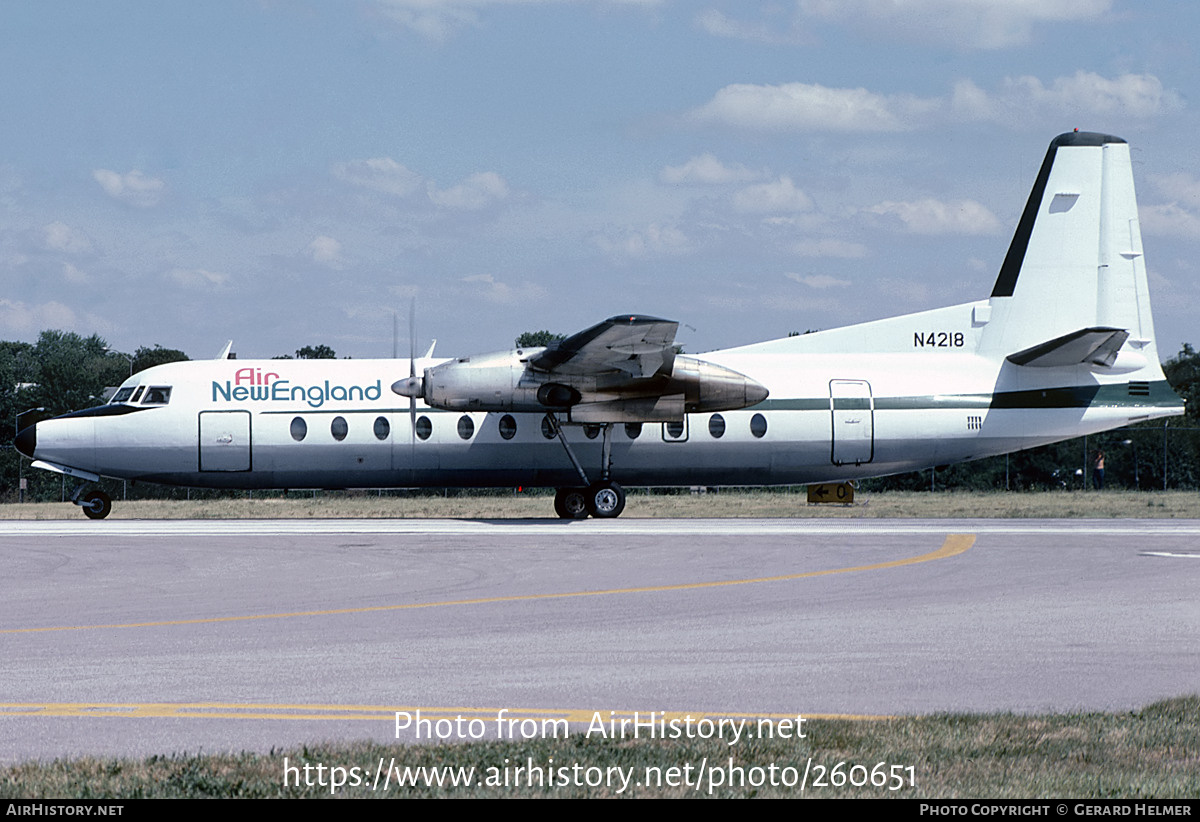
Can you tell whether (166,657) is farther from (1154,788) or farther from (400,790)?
(1154,788)

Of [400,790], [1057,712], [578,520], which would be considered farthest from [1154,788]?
[578,520]

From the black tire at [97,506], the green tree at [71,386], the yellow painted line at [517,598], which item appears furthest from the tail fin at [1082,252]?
the green tree at [71,386]

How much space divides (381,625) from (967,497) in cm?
3766

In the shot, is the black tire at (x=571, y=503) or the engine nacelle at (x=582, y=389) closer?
the engine nacelle at (x=582, y=389)

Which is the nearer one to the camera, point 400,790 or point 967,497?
point 400,790

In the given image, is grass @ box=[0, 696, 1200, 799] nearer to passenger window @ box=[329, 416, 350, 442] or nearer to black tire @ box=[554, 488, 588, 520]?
passenger window @ box=[329, 416, 350, 442]

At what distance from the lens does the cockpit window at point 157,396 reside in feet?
90.3

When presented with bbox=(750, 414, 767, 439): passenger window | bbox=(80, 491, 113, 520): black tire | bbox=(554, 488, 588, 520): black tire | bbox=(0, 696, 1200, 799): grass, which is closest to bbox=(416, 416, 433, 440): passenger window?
bbox=(554, 488, 588, 520): black tire

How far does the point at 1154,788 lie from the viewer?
245 inches

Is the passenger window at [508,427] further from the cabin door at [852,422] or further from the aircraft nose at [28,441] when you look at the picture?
the aircraft nose at [28,441]

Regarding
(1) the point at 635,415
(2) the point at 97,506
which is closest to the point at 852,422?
(1) the point at 635,415

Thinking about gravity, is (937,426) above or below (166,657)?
above

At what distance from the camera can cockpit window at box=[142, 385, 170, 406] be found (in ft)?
90.3

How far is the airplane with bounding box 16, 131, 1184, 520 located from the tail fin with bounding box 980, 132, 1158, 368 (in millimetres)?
499
